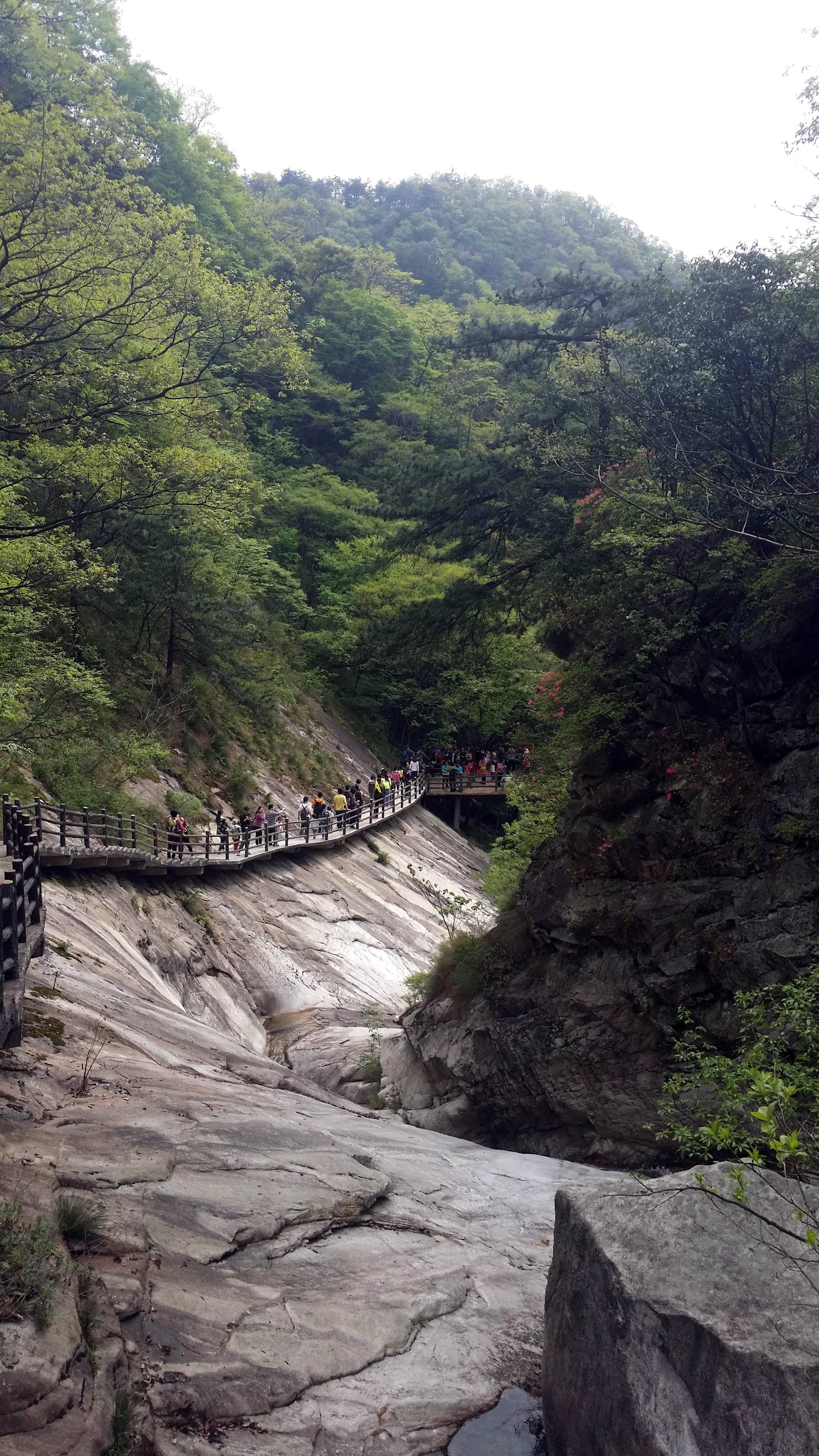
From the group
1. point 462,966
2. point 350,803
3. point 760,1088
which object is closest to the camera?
point 760,1088

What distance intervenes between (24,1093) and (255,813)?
1853 centimetres

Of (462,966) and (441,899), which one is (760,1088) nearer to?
(462,966)

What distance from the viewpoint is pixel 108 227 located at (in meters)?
9.29

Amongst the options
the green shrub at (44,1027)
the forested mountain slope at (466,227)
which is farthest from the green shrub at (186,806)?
the forested mountain slope at (466,227)

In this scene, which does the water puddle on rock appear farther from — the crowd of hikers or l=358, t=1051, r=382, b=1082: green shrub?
the crowd of hikers

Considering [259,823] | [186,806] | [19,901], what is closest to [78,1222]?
[19,901]

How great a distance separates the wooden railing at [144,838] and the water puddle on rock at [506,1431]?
8.18m

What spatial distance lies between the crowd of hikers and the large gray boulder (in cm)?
1304

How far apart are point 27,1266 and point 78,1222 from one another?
1002 mm

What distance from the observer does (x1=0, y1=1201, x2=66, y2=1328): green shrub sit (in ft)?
15.5

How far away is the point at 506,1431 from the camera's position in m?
5.95

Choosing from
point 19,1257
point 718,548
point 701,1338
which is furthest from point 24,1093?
point 718,548

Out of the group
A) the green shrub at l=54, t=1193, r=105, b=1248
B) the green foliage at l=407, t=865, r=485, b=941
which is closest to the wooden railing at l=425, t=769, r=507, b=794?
the green foliage at l=407, t=865, r=485, b=941

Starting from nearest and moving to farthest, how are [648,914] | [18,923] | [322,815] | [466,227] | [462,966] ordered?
1. [18,923]
2. [648,914]
3. [462,966]
4. [322,815]
5. [466,227]
